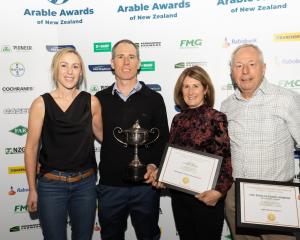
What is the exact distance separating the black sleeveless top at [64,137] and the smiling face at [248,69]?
1215 mm

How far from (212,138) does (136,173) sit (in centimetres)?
63

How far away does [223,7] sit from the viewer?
2.73 metres

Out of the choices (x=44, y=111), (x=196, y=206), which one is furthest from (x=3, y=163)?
(x=196, y=206)

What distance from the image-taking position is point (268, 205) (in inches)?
72.2

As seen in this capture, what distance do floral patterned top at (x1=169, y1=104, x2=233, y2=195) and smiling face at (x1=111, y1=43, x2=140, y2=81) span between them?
0.66 metres

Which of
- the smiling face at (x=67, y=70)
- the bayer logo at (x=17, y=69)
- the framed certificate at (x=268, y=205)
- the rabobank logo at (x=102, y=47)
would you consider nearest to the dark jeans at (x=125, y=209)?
the framed certificate at (x=268, y=205)

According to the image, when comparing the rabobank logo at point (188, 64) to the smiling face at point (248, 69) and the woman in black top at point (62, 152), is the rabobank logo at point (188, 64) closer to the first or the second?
the smiling face at point (248, 69)

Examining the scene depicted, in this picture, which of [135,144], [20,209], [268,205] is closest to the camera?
[268,205]

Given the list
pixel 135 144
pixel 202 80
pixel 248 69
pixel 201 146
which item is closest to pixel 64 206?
pixel 135 144

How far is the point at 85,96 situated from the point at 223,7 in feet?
5.37

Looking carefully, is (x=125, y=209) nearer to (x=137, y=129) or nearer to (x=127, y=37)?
(x=137, y=129)

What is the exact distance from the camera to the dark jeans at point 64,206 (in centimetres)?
204

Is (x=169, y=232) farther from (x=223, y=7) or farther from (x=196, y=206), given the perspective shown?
(x=223, y=7)

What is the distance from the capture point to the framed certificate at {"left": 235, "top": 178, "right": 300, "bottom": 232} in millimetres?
1797
